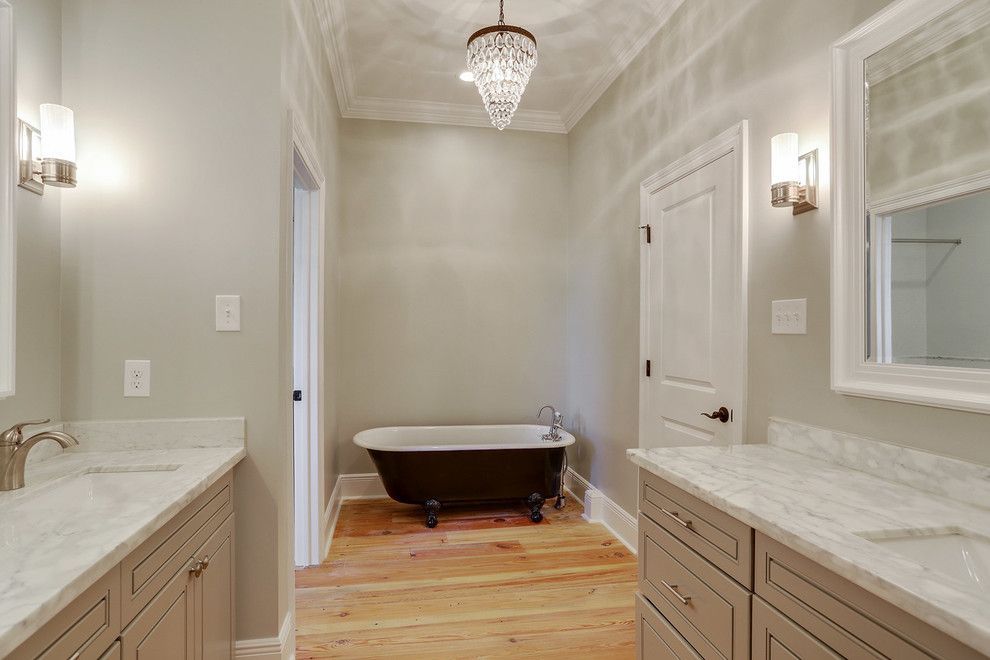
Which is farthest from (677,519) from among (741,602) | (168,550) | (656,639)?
(168,550)

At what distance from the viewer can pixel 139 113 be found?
1.78m

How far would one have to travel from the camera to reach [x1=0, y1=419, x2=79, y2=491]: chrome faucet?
134cm

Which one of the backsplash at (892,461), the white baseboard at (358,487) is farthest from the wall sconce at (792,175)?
the white baseboard at (358,487)

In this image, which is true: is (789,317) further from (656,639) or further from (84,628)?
(84,628)

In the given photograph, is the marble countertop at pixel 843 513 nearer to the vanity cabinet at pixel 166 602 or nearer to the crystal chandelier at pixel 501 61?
the vanity cabinet at pixel 166 602

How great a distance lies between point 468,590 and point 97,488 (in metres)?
1.70

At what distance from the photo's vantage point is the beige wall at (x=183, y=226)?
1754 millimetres

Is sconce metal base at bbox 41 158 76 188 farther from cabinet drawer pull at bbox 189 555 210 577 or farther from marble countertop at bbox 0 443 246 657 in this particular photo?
cabinet drawer pull at bbox 189 555 210 577

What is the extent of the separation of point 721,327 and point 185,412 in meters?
2.08

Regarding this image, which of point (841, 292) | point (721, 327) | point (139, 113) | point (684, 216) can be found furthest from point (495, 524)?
point (139, 113)

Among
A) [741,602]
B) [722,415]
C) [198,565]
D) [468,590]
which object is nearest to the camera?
[741,602]

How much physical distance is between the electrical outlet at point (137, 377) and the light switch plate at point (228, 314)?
267 mm

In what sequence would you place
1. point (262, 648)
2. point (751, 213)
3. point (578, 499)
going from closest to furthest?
point (262, 648) → point (751, 213) → point (578, 499)

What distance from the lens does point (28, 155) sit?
1522mm
